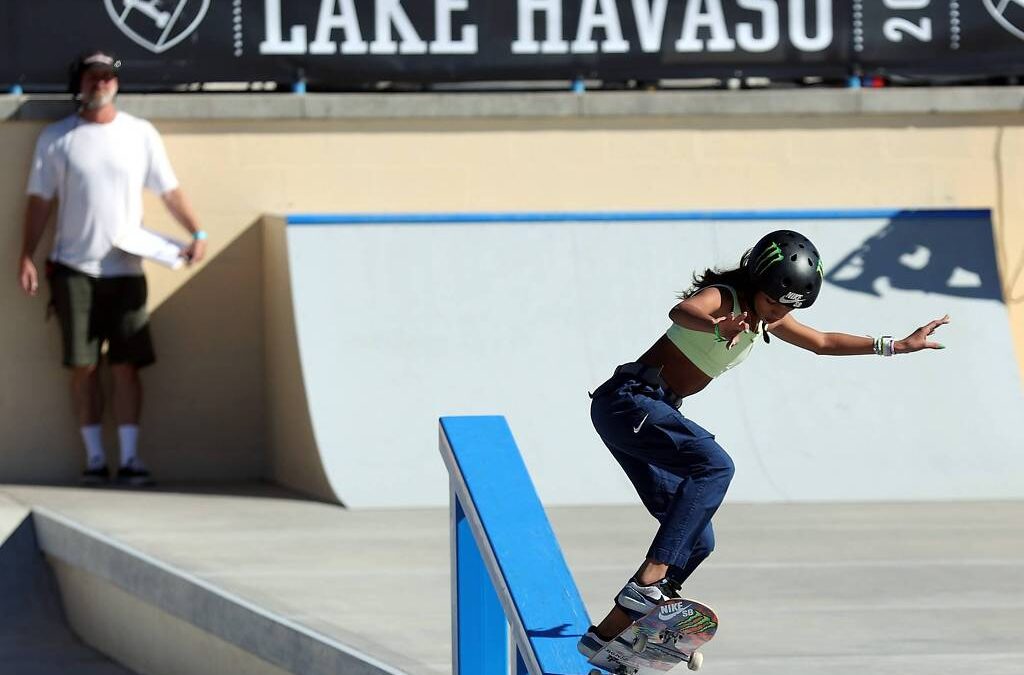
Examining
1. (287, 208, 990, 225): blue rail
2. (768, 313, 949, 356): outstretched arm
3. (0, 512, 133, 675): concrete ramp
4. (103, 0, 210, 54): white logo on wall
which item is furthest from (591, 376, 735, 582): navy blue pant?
(103, 0, 210, 54): white logo on wall

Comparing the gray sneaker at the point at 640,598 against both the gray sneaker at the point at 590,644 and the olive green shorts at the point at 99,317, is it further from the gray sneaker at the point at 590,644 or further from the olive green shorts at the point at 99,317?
the olive green shorts at the point at 99,317

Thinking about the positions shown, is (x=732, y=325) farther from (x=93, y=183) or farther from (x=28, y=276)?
(x=28, y=276)

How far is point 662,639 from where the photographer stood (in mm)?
4566

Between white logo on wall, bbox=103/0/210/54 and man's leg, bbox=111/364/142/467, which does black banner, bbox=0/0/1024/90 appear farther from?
man's leg, bbox=111/364/142/467

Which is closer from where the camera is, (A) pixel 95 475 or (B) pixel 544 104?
(A) pixel 95 475

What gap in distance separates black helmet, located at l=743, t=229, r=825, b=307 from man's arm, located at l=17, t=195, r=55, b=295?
569cm

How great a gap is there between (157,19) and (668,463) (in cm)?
595

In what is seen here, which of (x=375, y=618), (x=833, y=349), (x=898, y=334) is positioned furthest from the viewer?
(x=898, y=334)

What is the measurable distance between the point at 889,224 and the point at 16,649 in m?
5.11

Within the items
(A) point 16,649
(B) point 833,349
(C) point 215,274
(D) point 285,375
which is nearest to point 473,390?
(D) point 285,375

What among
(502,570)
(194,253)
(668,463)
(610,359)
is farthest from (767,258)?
(194,253)

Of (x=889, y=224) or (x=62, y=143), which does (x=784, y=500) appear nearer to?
(x=889, y=224)

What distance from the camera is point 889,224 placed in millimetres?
9898

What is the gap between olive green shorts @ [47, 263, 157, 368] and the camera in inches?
375
